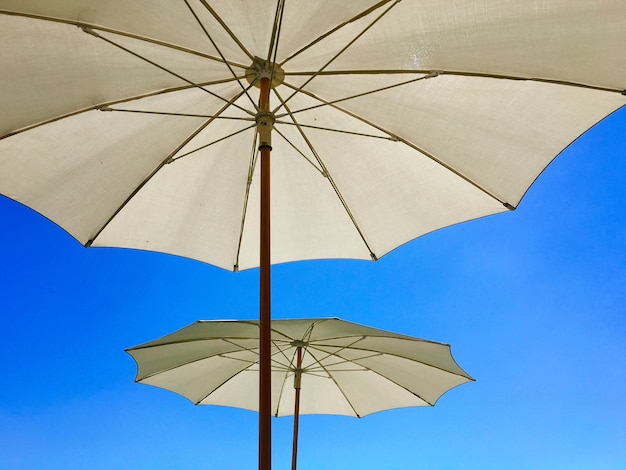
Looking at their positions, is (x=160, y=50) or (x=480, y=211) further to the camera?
(x=480, y=211)

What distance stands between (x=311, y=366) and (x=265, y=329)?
4.76m

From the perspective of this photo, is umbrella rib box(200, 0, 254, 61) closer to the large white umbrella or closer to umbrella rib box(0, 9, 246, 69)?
the large white umbrella

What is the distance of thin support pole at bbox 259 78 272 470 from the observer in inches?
138

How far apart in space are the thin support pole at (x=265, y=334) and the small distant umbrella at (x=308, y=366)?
5.97ft

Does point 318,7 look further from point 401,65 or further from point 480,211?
point 480,211

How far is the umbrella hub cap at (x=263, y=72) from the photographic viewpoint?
4.74 meters

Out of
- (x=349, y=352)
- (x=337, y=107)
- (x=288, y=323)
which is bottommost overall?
(x=288, y=323)

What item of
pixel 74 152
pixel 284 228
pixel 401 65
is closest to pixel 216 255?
pixel 284 228

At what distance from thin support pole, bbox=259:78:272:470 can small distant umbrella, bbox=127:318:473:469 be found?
1.82 metres

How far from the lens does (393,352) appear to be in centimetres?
654

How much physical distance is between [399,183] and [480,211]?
32.1 inches

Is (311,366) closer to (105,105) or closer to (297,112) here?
(297,112)

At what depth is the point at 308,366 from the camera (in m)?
8.16

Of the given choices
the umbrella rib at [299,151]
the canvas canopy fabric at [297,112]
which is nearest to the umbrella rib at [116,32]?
the canvas canopy fabric at [297,112]
